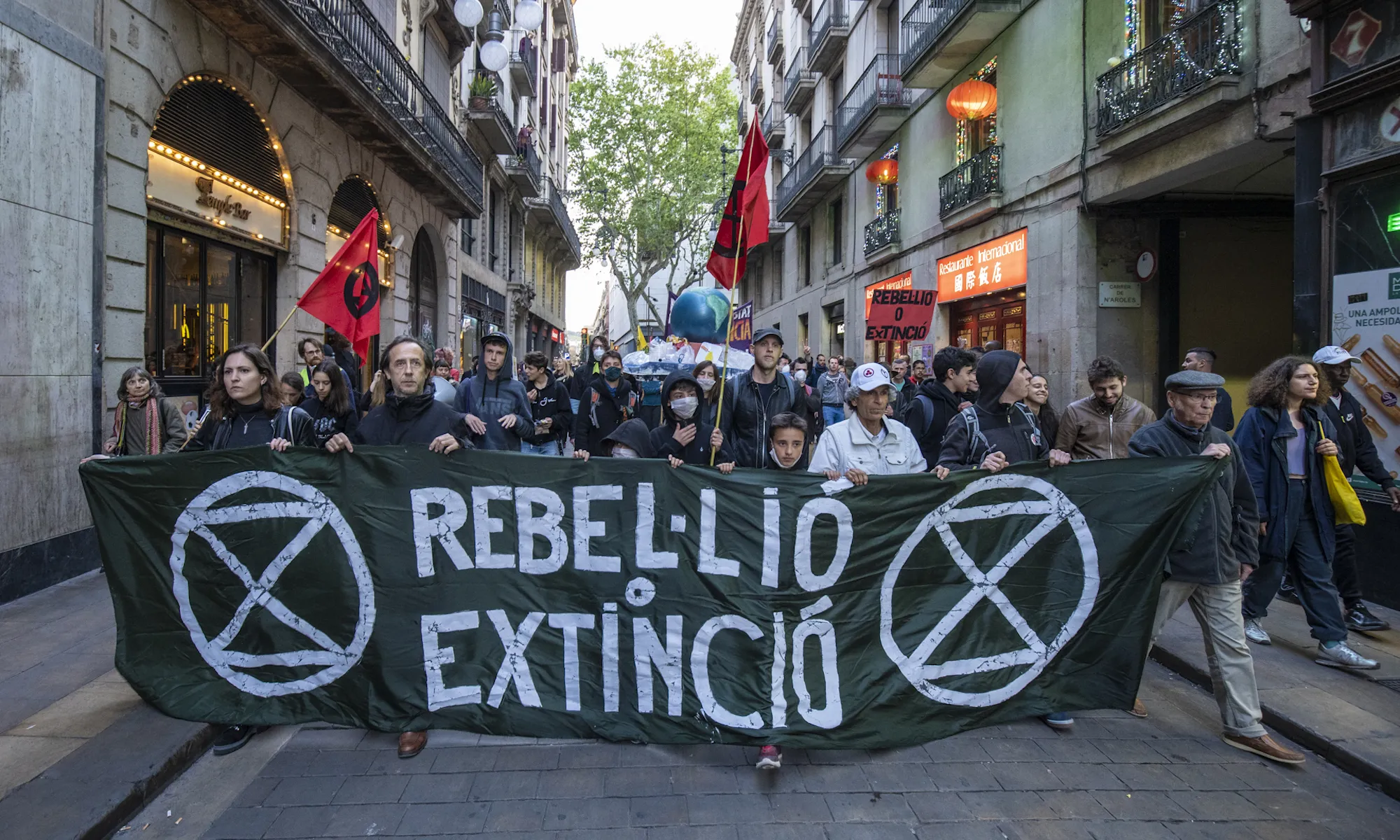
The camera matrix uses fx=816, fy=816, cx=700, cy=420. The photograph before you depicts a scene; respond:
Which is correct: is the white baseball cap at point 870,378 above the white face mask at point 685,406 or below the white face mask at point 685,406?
above

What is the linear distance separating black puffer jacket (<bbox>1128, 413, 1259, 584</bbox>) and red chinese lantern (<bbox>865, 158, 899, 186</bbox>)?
53.8 ft

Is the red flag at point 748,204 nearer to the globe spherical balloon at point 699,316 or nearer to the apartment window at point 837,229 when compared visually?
the globe spherical balloon at point 699,316

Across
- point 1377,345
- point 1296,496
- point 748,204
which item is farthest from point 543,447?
point 1377,345

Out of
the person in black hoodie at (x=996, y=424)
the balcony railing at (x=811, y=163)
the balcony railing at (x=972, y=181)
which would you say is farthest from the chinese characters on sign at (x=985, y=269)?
the person in black hoodie at (x=996, y=424)

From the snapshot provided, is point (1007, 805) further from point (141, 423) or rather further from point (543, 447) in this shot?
point (141, 423)

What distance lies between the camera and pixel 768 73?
35.2m

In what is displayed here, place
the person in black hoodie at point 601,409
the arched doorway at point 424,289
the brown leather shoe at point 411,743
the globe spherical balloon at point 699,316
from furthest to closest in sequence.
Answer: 1. the globe spherical balloon at point 699,316
2. the arched doorway at point 424,289
3. the person in black hoodie at point 601,409
4. the brown leather shoe at point 411,743

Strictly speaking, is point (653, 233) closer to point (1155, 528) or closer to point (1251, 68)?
point (1251, 68)

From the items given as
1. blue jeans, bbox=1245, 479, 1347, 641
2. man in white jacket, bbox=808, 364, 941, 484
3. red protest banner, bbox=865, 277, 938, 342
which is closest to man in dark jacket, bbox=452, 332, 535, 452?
man in white jacket, bbox=808, 364, 941, 484

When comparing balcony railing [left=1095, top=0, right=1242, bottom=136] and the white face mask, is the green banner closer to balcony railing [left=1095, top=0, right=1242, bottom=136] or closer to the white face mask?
the white face mask

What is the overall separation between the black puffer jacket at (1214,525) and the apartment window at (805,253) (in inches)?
947

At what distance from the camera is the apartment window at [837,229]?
24344 mm

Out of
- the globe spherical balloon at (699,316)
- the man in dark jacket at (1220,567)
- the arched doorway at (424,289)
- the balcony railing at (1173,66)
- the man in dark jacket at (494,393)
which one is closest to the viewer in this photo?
the man in dark jacket at (1220,567)

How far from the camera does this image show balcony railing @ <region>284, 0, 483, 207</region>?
10.1 m
